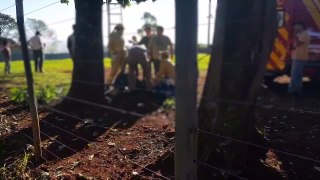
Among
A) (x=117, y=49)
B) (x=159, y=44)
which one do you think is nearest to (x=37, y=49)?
(x=117, y=49)

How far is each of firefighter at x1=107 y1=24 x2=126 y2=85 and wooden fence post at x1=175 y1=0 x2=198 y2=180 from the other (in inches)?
298

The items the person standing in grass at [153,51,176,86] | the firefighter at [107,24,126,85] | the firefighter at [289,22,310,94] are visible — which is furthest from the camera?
the firefighter at [107,24,126,85]

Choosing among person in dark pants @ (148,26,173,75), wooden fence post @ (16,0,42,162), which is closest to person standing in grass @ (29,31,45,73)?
person in dark pants @ (148,26,173,75)

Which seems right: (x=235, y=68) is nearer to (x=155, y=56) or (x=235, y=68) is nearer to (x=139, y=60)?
(x=139, y=60)

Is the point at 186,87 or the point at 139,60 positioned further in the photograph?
the point at 139,60

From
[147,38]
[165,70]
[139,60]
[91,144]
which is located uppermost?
[147,38]

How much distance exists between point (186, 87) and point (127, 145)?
104 inches

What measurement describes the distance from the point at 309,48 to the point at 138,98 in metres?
3.81

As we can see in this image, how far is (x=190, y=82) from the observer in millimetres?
2426

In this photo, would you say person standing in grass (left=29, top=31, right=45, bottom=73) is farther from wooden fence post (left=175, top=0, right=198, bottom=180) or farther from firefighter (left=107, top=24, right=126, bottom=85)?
wooden fence post (left=175, top=0, right=198, bottom=180)

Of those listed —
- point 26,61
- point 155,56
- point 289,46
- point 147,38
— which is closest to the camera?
point 26,61

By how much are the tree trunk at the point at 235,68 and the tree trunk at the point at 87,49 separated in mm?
→ 3800

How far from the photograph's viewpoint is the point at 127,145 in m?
4.94

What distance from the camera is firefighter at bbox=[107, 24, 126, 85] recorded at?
9914 mm
